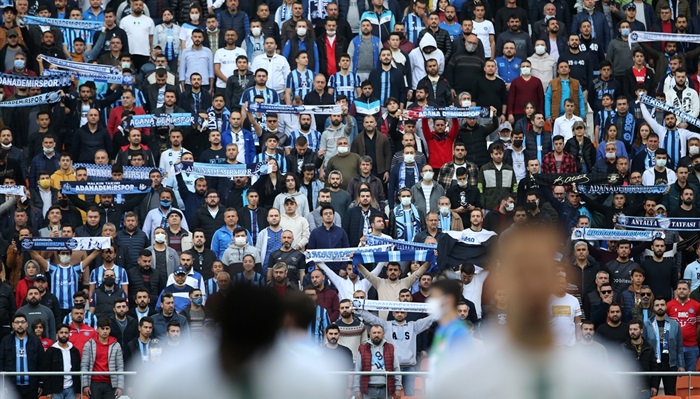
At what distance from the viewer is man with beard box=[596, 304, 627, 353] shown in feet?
55.9

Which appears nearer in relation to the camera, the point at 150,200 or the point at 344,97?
the point at 150,200

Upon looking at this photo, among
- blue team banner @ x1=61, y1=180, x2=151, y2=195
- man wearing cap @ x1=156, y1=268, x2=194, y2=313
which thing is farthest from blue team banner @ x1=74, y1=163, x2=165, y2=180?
man wearing cap @ x1=156, y1=268, x2=194, y2=313

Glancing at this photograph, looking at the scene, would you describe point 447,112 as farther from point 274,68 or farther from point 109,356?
point 109,356

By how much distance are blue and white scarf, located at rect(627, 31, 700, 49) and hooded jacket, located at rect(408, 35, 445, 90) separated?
3.32m

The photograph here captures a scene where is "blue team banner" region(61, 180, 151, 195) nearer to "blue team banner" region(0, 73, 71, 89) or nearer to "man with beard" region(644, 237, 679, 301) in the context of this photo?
"blue team banner" region(0, 73, 71, 89)

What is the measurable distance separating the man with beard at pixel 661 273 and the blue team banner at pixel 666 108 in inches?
135

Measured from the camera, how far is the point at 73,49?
74.8 ft

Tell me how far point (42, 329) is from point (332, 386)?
45.1ft

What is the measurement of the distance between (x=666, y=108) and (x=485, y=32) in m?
3.43

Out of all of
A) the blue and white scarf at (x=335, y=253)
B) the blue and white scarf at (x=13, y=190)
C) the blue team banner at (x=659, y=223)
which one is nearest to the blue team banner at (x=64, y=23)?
the blue and white scarf at (x=13, y=190)

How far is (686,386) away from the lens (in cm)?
1466

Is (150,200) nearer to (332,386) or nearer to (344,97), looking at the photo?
(344,97)

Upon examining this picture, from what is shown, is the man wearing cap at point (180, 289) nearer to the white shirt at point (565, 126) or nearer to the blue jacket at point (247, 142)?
the blue jacket at point (247, 142)

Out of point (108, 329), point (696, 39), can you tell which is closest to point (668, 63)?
point (696, 39)
